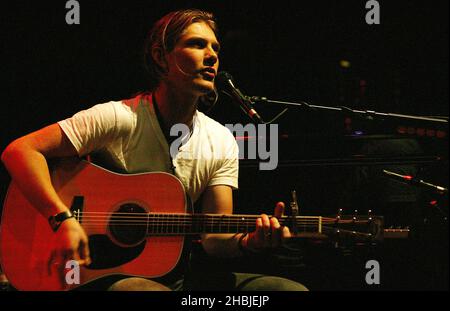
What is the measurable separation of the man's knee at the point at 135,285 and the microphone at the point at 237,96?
32.9 inches

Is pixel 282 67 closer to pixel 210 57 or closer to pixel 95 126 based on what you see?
pixel 210 57

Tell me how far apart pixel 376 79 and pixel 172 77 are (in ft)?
6.62

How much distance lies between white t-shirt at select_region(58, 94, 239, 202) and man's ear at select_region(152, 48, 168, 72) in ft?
0.55

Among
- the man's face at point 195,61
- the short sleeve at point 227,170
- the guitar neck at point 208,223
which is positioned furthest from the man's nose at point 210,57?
the guitar neck at point 208,223

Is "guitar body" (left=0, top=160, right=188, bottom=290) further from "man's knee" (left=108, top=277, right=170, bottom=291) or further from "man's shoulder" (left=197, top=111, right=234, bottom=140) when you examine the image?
"man's shoulder" (left=197, top=111, right=234, bottom=140)

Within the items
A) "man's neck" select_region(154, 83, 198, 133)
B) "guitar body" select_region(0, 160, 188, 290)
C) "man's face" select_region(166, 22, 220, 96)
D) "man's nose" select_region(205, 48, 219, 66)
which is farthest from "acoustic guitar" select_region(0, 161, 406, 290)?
"man's nose" select_region(205, 48, 219, 66)

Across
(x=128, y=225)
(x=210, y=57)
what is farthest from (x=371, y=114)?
(x=128, y=225)

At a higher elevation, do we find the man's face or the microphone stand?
the man's face

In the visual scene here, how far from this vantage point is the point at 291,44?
3355mm

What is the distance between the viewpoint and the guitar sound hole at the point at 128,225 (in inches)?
74.7

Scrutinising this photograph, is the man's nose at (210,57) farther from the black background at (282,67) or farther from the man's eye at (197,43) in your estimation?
the black background at (282,67)

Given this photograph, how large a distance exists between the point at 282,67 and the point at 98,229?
198cm

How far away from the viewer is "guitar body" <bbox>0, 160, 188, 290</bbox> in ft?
5.86
